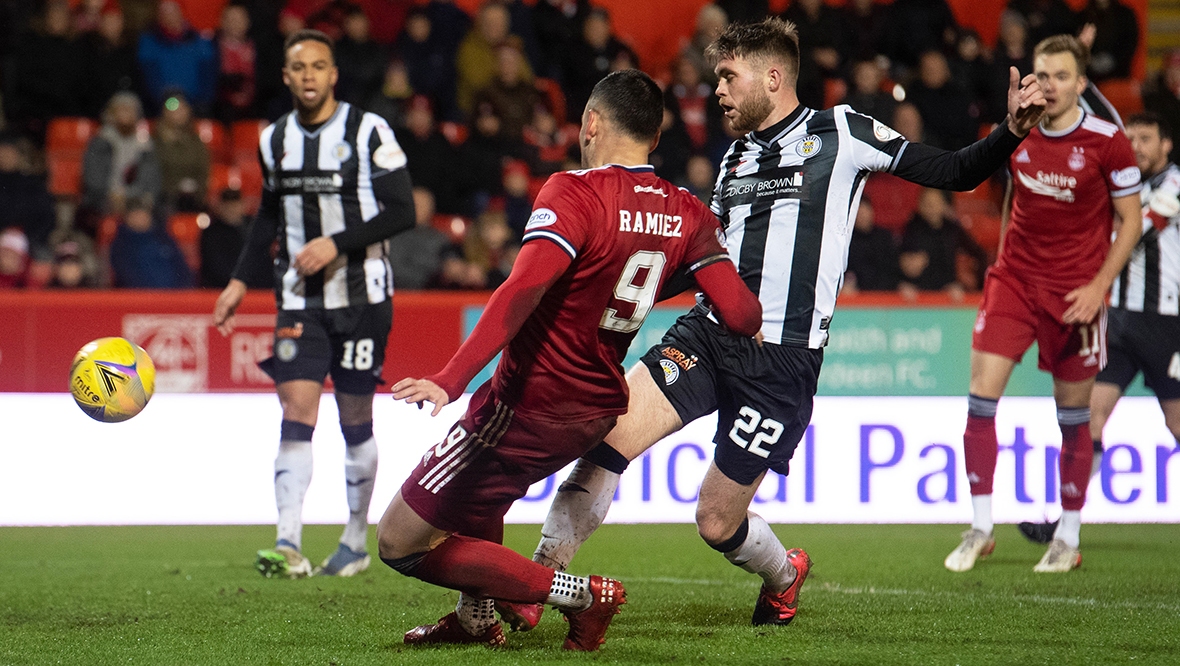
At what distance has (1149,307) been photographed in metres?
7.76

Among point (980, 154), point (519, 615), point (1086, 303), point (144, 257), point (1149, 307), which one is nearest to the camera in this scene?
point (980, 154)

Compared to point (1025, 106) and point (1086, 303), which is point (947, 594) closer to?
point (1086, 303)

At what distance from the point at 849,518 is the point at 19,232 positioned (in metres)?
6.75

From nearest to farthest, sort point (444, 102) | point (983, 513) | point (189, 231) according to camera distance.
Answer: point (983, 513), point (189, 231), point (444, 102)

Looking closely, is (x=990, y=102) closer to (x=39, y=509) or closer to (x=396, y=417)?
(x=396, y=417)

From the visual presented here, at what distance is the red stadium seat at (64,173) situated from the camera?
460 inches

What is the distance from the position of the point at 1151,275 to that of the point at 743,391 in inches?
159

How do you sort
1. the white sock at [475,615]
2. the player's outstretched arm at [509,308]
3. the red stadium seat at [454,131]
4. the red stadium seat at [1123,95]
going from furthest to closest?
1. the red stadium seat at [1123,95]
2. the red stadium seat at [454,131]
3. the white sock at [475,615]
4. the player's outstretched arm at [509,308]

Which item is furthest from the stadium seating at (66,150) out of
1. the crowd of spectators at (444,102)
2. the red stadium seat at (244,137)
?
the red stadium seat at (244,137)

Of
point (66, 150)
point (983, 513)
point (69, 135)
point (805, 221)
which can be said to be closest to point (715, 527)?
point (805, 221)

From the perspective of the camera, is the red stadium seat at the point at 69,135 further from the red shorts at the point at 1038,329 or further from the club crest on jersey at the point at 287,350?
the red shorts at the point at 1038,329

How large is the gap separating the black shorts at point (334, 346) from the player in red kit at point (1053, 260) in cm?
294

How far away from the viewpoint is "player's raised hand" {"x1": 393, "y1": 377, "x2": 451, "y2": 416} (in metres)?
3.46

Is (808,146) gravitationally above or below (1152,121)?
below
